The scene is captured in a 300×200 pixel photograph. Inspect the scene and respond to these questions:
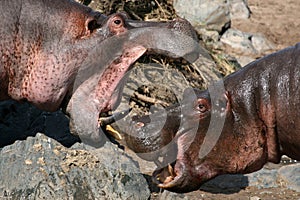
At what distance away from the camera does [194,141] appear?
3971 mm

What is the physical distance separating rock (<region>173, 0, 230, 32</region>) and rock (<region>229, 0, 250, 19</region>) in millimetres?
643

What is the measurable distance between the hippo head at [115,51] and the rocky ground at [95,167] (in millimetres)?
436

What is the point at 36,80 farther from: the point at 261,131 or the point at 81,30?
the point at 261,131

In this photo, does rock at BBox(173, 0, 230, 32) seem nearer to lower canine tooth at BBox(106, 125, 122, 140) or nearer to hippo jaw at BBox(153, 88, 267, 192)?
lower canine tooth at BBox(106, 125, 122, 140)

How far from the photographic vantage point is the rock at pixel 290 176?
591cm

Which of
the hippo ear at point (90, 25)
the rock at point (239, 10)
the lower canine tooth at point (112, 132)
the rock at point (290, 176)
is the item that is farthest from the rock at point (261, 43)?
the hippo ear at point (90, 25)

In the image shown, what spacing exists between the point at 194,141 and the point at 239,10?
7.74m

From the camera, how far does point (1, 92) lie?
4520 mm

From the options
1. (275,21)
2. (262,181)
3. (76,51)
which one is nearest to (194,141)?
(76,51)

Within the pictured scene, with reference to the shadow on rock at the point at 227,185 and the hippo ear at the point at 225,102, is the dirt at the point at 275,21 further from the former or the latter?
the hippo ear at the point at 225,102

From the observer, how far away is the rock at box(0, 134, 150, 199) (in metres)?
4.54

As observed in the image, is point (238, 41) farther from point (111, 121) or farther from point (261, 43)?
point (111, 121)

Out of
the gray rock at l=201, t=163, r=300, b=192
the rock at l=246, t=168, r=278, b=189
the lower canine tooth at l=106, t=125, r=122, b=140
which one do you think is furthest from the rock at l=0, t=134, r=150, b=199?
the rock at l=246, t=168, r=278, b=189

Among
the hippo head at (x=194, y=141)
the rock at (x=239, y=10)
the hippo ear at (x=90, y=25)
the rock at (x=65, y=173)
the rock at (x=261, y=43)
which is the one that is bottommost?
the rock at (x=261, y=43)
